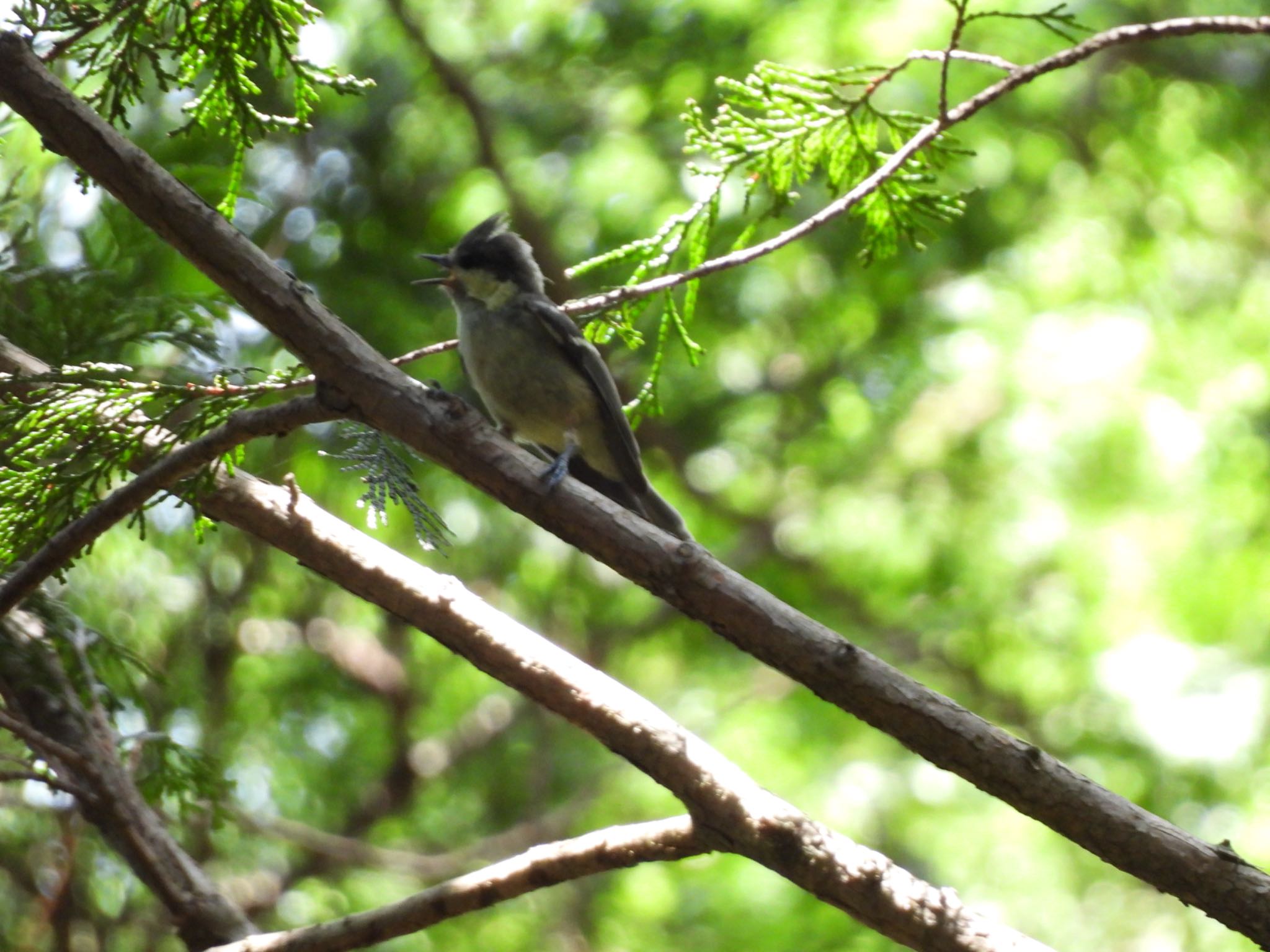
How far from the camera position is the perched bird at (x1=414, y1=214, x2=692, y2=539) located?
416cm

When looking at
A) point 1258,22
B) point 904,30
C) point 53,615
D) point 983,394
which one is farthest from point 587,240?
point 1258,22

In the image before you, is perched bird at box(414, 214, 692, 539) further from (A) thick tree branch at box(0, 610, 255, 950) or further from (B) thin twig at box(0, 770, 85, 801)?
(B) thin twig at box(0, 770, 85, 801)

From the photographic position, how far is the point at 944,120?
266 centimetres

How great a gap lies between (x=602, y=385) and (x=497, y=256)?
681 mm

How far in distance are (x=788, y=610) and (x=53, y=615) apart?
6.75 feet

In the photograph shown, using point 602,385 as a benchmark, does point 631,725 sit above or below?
below

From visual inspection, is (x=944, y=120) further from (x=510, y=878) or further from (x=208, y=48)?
(x=510, y=878)

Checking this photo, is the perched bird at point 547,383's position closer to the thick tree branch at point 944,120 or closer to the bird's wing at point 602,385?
the bird's wing at point 602,385

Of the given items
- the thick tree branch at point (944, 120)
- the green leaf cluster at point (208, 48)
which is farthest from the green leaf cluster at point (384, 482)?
the green leaf cluster at point (208, 48)

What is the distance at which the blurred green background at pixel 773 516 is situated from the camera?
5.84 meters

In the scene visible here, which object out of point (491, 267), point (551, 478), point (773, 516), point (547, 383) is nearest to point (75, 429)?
point (551, 478)

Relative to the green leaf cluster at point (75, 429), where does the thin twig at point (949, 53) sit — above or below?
above

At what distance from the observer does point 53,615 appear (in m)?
3.23

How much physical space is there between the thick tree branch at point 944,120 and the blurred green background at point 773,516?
9.63ft
